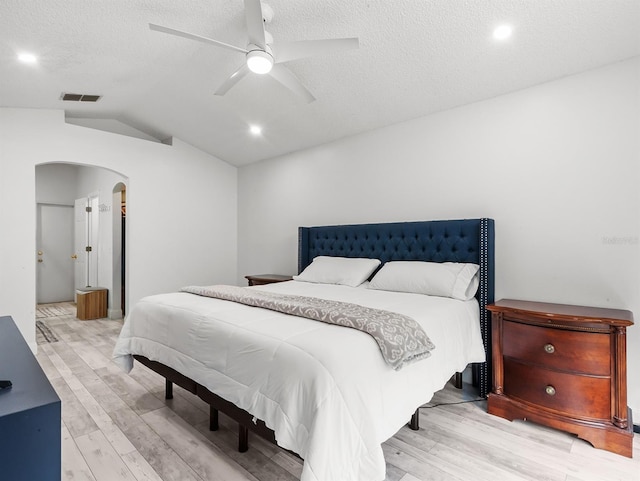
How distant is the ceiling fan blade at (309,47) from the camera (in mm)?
2043

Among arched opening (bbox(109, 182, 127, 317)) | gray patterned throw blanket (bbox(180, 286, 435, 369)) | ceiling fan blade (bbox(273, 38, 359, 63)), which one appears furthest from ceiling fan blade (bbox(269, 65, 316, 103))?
arched opening (bbox(109, 182, 127, 317))

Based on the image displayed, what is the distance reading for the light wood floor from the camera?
1.78 meters

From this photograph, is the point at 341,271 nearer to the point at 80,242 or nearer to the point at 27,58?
the point at 27,58

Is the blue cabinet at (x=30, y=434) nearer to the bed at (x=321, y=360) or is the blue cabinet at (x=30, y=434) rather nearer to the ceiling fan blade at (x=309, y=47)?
the bed at (x=321, y=360)

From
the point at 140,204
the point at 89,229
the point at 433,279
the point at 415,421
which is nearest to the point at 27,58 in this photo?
the point at 140,204

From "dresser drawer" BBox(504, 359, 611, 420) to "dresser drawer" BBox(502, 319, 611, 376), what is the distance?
0.05m

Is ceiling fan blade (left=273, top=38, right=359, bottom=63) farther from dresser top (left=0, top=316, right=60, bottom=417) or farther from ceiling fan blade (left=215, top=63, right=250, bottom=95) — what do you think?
dresser top (left=0, top=316, right=60, bottom=417)

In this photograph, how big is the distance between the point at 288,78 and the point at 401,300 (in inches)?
72.2

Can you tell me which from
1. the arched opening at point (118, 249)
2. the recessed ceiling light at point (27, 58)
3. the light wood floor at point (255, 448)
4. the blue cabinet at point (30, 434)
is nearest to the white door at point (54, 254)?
the arched opening at point (118, 249)

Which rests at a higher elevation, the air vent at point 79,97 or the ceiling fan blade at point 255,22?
Result: the air vent at point 79,97

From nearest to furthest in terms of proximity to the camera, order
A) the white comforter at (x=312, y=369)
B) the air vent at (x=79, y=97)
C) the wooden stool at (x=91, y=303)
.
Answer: the white comforter at (x=312, y=369)
the air vent at (x=79, y=97)
the wooden stool at (x=91, y=303)

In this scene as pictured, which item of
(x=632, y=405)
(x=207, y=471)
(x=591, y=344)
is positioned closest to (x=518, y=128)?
(x=591, y=344)

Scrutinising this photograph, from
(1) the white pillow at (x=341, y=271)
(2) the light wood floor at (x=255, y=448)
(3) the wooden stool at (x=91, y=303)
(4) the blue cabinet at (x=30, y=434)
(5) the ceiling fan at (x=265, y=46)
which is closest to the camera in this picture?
(4) the blue cabinet at (x=30, y=434)

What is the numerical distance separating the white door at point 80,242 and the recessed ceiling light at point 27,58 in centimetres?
425
